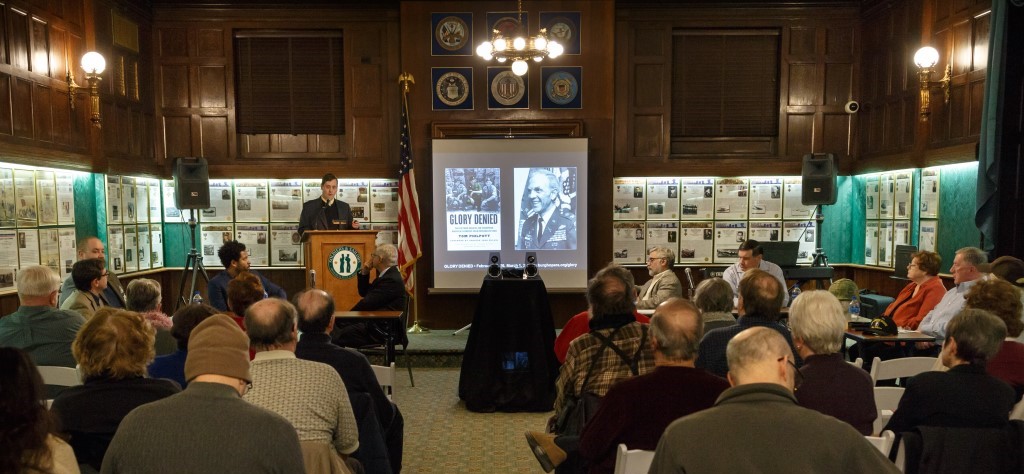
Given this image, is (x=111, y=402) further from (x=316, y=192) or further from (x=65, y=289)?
(x=316, y=192)

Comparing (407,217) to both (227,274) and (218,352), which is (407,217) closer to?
(227,274)

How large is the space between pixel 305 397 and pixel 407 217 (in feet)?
21.0

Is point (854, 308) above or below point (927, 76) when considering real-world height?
below

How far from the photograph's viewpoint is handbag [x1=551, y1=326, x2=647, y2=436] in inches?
129

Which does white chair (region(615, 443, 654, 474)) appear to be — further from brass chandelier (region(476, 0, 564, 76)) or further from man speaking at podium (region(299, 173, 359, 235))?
man speaking at podium (region(299, 173, 359, 235))

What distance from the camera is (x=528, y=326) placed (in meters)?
6.12

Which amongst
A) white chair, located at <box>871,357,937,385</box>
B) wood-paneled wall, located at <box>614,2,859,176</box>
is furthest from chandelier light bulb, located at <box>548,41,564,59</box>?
white chair, located at <box>871,357,937,385</box>

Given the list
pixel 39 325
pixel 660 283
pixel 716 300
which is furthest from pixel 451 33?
pixel 39 325

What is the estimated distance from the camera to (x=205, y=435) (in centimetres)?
189

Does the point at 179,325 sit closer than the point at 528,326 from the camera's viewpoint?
Yes

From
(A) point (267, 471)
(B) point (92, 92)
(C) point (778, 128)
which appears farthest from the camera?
(C) point (778, 128)

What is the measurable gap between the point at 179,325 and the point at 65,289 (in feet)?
9.74

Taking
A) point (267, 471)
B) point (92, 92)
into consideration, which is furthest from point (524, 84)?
point (267, 471)

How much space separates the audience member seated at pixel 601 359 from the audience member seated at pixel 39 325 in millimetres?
2737
